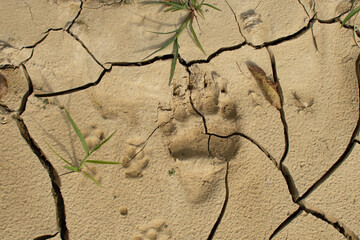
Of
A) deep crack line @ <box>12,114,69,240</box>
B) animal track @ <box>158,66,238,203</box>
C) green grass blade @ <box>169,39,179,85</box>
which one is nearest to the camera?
deep crack line @ <box>12,114,69,240</box>

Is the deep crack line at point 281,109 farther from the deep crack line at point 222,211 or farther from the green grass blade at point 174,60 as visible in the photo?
the green grass blade at point 174,60

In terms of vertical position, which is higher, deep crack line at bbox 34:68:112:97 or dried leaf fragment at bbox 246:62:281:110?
deep crack line at bbox 34:68:112:97

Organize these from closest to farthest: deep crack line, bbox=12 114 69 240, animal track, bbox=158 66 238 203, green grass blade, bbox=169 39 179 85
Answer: deep crack line, bbox=12 114 69 240 < animal track, bbox=158 66 238 203 < green grass blade, bbox=169 39 179 85

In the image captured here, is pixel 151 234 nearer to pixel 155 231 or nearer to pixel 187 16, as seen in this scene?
pixel 155 231

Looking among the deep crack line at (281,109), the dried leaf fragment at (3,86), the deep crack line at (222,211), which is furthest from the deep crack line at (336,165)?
the dried leaf fragment at (3,86)

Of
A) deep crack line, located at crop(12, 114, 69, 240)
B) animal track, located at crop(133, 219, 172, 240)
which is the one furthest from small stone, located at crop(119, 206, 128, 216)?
deep crack line, located at crop(12, 114, 69, 240)

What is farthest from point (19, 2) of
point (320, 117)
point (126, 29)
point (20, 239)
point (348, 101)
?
point (348, 101)

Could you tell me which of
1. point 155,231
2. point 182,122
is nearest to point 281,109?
point 182,122

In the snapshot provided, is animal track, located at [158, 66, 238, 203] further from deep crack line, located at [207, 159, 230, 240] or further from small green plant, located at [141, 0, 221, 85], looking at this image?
small green plant, located at [141, 0, 221, 85]
